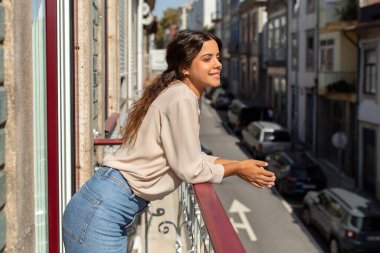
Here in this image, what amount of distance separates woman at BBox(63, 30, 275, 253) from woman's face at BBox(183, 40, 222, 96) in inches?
1.5

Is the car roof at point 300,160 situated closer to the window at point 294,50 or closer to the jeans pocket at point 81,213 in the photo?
the window at point 294,50

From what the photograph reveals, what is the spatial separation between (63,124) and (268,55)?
38.9m

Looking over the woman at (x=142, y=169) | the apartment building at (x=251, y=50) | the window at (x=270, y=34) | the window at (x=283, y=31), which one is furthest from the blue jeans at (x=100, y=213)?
the apartment building at (x=251, y=50)

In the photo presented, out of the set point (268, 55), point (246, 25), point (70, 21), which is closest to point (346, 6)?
point (268, 55)

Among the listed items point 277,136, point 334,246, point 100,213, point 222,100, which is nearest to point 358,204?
point 334,246

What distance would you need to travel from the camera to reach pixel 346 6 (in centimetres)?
2559

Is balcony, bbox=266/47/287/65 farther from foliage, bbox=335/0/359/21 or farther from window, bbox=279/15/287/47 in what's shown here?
foliage, bbox=335/0/359/21

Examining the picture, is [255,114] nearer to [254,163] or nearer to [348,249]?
[348,249]

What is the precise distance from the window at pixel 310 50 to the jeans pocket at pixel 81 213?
97.2 feet

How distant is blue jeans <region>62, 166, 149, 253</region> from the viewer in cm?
294

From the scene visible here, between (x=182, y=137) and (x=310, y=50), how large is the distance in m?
30.4

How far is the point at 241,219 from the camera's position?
1870 cm

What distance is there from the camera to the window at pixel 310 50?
105 feet

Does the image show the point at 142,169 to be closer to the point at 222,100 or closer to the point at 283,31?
the point at 283,31
